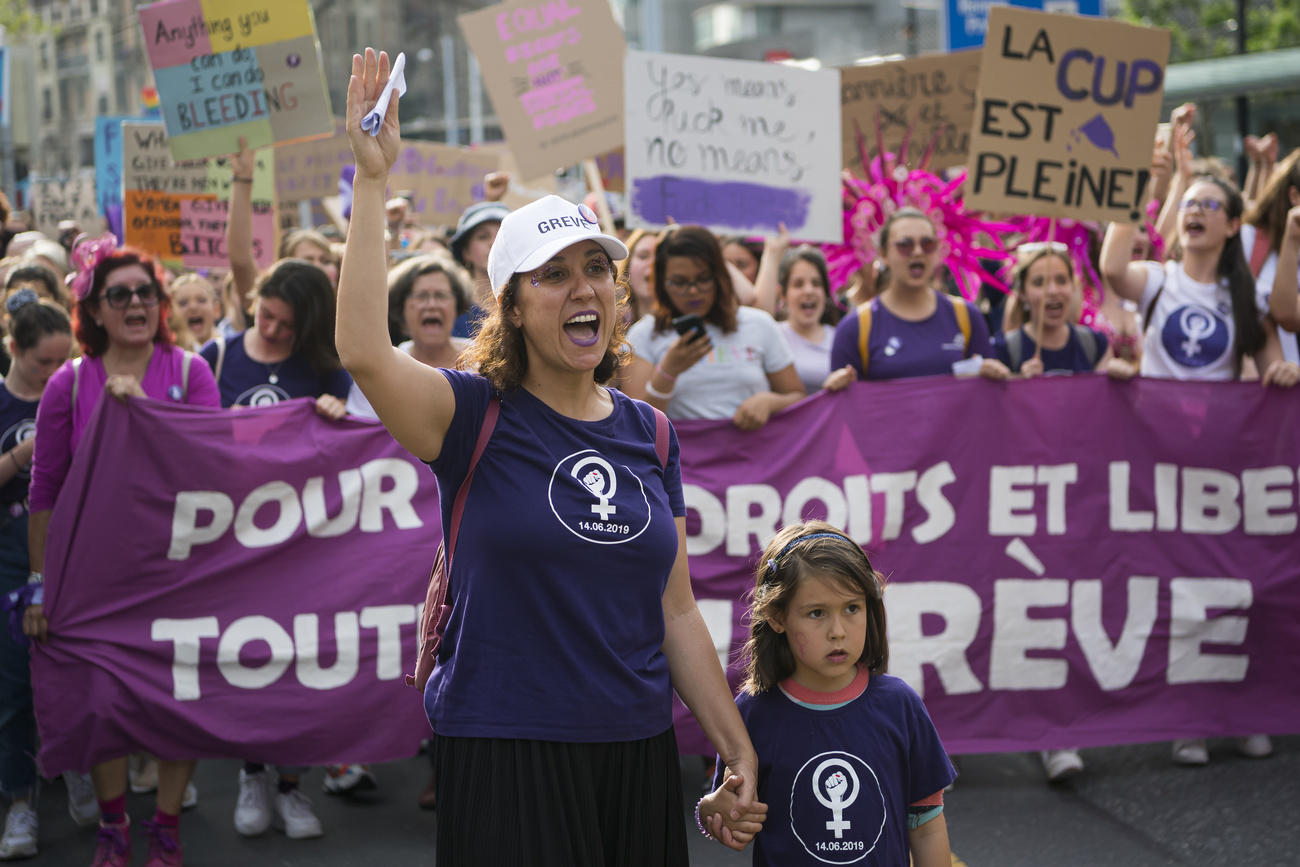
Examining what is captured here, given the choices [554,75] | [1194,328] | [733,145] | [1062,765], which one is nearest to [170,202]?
[554,75]

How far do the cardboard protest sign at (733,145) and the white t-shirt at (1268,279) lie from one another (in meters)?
1.71

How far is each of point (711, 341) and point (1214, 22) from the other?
2288cm

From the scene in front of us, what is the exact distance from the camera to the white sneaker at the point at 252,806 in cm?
501

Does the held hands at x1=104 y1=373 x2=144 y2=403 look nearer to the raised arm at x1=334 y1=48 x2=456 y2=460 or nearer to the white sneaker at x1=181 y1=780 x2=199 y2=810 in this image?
the white sneaker at x1=181 y1=780 x2=199 y2=810

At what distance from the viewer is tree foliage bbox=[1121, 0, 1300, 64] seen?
23062 millimetres

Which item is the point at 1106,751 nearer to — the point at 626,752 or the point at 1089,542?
the point at 1089,542

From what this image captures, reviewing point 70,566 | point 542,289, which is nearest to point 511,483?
point 542,289

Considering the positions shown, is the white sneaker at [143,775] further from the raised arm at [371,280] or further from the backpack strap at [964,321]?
the raised arm at [371,280]

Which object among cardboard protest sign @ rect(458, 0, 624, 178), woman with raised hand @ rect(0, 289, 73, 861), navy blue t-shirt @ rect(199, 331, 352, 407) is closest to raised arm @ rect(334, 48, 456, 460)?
woman with raised hand @ rect(0, 289, 73, 861)

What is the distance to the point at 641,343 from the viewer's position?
5.36 m

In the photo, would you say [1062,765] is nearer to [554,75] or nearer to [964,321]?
[964,321]

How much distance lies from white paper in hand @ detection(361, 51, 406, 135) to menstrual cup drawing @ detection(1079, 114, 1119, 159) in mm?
4158

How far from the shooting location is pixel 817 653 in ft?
9.79

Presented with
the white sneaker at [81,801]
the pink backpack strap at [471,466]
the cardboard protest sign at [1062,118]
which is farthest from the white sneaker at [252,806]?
the cardboard protest sign at [1062,118]
